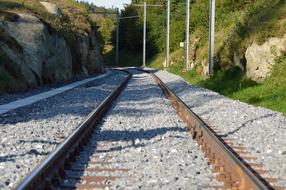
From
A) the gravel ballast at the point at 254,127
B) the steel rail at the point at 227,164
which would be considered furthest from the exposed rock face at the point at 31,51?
the steel rail at the point at 227,164

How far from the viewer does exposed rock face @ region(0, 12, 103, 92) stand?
2281 centimetres

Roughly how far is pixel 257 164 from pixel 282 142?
2.13 metres

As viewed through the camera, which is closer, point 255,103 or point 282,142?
point 282,142

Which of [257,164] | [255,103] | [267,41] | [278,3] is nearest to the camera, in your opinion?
[257,164]

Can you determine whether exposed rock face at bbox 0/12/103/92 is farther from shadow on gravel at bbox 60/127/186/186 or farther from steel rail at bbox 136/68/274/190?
steel rail at bbox 136/68/274/190

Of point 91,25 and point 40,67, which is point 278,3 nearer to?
point 40,67

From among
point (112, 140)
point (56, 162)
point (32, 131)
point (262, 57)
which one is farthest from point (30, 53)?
point (56, 162)

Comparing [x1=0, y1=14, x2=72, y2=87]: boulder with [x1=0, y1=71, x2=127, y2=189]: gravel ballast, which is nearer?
[x1=0, y1=71, x2=127, y2=189]: gravel ballast

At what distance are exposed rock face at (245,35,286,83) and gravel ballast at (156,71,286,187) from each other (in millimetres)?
3932

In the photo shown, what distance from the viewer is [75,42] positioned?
39219mm

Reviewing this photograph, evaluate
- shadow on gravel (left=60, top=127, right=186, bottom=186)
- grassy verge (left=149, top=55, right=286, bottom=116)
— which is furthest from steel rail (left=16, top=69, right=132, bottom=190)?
grassy verge (left=149, top=55, right=286, bottom=116)

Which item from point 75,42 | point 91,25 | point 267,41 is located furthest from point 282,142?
point 91,25

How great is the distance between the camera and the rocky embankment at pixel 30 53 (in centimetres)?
2239

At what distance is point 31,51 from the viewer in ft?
83.5
